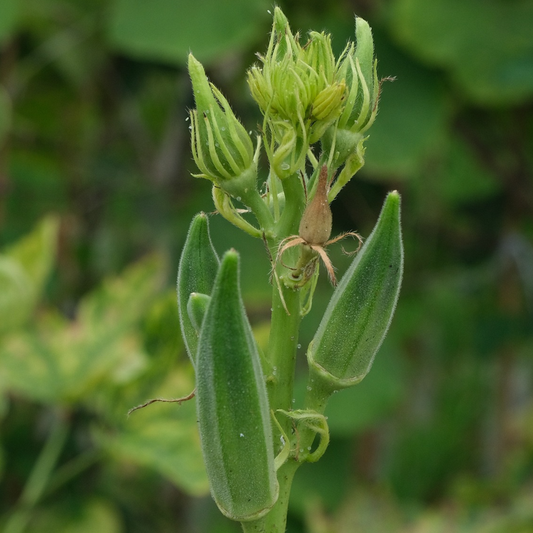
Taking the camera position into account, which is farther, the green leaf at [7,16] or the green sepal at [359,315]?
the green leaf at [7,16]

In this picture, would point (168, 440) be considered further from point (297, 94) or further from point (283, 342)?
point (297, 94)

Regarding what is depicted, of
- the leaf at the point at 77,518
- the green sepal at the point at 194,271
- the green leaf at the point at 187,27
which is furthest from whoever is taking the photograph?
the green leaf at the point at 187,27

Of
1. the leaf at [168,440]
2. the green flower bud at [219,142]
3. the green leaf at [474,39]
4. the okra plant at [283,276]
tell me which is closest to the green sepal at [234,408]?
the okra plant at [283,276]

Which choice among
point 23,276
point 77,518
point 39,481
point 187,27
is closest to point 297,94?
point 23,276

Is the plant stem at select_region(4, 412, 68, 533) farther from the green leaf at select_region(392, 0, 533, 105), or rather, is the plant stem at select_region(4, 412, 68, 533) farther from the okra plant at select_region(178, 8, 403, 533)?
the green leaf at select_region(392, 0, 533, 105)

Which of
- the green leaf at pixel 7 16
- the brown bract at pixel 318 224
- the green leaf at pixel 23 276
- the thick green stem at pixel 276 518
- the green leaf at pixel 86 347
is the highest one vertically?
the brown bract at pixel 318 224

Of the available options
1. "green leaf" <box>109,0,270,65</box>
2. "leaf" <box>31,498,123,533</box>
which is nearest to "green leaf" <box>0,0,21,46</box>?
"green leaf" <box>109,0,270,65</box>

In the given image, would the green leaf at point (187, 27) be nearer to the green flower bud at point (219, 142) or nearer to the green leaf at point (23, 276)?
the green leaf at point (23, 276)
